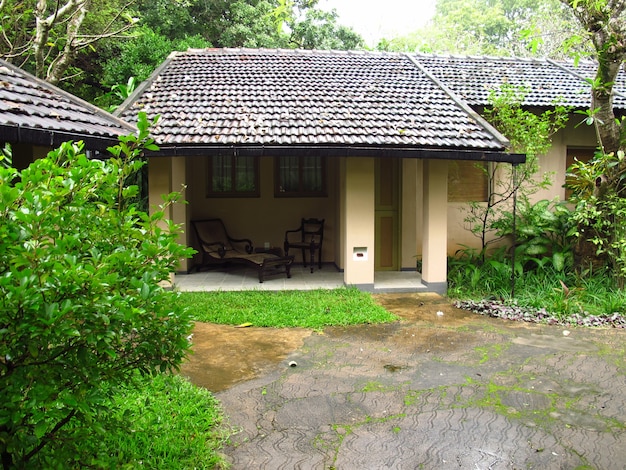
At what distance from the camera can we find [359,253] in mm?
9078

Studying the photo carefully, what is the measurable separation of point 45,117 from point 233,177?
6.92 m

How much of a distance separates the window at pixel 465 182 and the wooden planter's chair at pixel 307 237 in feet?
9.50

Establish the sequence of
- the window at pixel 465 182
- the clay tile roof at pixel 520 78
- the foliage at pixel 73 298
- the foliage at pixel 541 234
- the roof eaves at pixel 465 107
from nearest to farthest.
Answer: the foliage at pixel 73 298 < the roof eaves at pixel 465 107 < the foliage at pixel 541 234 < the window at pixel 465 182 < the clay tile roof at pixel 520 78

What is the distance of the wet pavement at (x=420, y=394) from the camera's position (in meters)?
3.71

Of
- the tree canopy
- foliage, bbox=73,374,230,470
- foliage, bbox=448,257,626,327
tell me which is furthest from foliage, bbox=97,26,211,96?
foliage, bbox=73,374,230,470

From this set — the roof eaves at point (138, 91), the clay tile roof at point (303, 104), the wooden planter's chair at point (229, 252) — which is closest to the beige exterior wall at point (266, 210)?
the wooden planter's chair at point (229, 252)

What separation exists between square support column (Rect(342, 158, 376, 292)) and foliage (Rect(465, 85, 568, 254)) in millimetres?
2380

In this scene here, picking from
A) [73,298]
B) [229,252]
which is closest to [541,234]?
[229,252]

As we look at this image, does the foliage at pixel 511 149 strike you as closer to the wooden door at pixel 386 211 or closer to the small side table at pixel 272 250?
the wooden door at pixel 386 211

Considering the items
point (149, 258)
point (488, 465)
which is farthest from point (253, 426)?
point (149, 258)

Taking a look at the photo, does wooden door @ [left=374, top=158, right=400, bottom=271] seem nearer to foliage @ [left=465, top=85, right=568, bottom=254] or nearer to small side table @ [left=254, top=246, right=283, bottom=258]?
foliage @ [left=465, top=85, right=568, bottom=254]

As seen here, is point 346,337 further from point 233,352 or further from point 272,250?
point 272,250

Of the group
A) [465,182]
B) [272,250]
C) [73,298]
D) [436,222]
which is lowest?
[272,250]

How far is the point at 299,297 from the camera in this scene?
854cm
